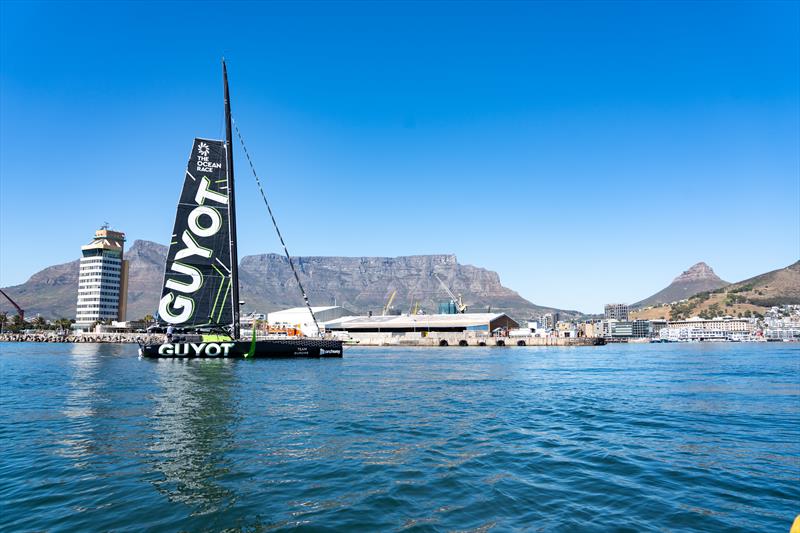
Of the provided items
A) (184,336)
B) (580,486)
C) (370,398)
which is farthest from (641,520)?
(184,336)

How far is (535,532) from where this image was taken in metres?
8.39

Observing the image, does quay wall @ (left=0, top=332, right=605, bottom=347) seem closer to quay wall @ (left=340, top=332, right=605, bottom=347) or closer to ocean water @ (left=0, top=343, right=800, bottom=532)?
quay wall @ (left=340, top=332, right=605, bottom=347)

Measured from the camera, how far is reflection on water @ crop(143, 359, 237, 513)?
10531mm

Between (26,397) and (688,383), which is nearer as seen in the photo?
(26,397)

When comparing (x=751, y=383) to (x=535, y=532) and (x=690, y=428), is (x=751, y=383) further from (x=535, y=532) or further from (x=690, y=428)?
(x=535, y=532)

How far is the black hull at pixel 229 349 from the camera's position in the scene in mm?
53531

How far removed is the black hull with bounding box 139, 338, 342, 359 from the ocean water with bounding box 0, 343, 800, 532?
27471 mm

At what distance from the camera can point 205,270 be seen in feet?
184

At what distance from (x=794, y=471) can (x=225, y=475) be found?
48.0 feet

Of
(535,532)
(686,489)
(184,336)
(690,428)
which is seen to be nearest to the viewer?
(535,532)

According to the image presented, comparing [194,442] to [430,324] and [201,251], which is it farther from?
[430,324]

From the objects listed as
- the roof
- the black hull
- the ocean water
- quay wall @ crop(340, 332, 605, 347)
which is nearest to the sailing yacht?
the black hull

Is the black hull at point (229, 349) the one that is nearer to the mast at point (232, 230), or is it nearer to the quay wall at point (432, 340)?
the mast at point (232, 230)

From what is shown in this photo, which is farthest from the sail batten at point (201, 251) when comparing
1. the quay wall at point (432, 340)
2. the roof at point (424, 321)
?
the roof at point (424, 321)
